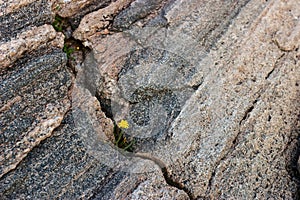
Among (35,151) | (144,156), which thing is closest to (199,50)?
(144,156)

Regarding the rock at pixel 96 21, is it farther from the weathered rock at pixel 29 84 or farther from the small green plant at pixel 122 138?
the small green plant at pixel 122 138

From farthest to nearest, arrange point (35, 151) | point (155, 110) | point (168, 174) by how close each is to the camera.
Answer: point (155, 110), point (168, 174), point (35, 151)

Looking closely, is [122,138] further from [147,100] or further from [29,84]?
[29,84]

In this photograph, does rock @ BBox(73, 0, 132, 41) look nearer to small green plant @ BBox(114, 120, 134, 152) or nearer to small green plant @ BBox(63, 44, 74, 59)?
small green plant @ BBox(63, 44, 74, 59)

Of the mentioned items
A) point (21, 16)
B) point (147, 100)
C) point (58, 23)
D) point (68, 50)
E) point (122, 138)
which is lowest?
point (122, 138)

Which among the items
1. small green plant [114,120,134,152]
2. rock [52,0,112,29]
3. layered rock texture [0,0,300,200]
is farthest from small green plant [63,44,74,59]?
small green plant [114,120,134,152]

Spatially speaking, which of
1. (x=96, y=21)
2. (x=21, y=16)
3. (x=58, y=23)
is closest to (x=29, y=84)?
(x=21, y=16)

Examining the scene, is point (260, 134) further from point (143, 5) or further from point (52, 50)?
point (52, 50)
